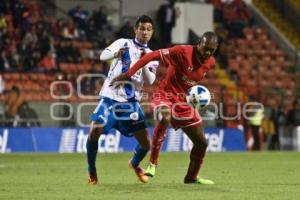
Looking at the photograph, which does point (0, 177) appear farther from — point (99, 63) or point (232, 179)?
point (99, 63)

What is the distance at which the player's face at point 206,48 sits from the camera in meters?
11.5

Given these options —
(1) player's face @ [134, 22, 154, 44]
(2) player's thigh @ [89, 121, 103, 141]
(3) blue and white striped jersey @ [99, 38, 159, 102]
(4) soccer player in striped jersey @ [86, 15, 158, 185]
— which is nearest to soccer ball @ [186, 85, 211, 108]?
(4) soccer player in striped jersey @ [86, 15, 158, 185]

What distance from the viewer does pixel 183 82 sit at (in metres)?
11.9

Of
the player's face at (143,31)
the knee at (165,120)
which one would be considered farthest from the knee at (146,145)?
the player's face at (143,31)

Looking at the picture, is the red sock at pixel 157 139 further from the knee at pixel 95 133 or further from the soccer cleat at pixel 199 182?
the knee at pixel 95 133

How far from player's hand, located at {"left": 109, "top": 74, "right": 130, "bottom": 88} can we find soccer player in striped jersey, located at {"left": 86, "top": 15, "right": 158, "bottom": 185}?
7 cm

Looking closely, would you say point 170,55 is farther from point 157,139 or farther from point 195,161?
point 195,161

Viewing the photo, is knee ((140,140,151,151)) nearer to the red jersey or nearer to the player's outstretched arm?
the red jersey

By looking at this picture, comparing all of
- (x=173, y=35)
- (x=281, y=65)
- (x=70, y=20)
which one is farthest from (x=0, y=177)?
(x=281, y=65)

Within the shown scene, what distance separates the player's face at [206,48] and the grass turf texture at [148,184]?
5.84 ft

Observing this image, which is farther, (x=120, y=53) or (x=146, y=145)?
(x=146, y=145)

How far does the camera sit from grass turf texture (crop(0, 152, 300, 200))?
10438mm

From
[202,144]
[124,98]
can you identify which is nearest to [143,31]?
[124,98]

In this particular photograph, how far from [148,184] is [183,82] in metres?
1.54
